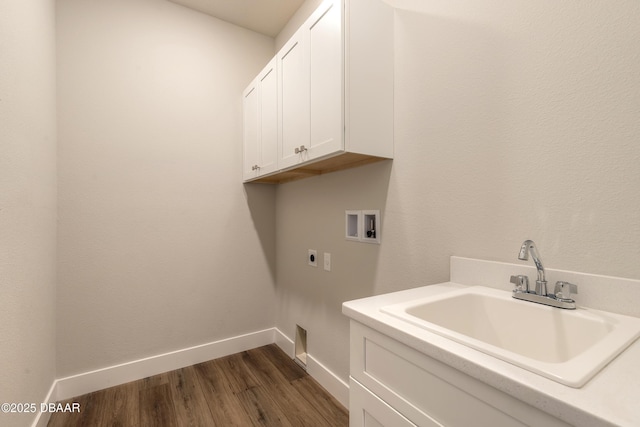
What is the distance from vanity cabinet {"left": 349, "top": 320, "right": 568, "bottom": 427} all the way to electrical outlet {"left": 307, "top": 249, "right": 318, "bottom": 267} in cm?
115

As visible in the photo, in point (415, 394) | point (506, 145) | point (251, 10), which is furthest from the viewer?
point (251, 10)

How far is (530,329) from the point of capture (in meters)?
0.87

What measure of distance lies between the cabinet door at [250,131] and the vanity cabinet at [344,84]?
635 millimetres

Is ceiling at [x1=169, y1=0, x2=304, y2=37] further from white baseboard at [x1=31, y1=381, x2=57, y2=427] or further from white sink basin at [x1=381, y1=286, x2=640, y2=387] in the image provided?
white baseboard at [x1=31, y1=381, x2=57, y2=427]

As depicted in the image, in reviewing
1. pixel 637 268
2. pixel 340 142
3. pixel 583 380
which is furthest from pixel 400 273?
pixel 583 380

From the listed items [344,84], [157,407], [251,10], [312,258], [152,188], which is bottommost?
[157,407]

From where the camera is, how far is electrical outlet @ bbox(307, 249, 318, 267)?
2055 millimetres

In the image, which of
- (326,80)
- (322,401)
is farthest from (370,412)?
(326,80)

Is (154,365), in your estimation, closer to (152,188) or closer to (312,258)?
(152,188)

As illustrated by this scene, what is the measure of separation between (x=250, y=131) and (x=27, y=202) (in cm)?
139

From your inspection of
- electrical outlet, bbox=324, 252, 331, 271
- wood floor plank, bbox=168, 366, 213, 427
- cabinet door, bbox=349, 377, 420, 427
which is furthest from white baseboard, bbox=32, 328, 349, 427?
cabinet door, bbox=349, 377, 420, 427

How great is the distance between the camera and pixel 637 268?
0.77m

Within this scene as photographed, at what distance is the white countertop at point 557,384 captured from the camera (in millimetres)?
415

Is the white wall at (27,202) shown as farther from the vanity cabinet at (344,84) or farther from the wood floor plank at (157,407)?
the vanity cabinet at (344,84)
